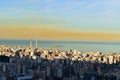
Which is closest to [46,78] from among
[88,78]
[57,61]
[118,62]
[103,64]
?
[88,78]

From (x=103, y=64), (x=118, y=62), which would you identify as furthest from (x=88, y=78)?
(x=118, y=62)

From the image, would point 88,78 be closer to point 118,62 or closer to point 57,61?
point 57,61

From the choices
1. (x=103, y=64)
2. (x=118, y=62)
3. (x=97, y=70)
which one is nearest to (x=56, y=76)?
(x=97, y=70)

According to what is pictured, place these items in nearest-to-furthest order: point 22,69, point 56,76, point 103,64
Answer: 1. point 56,76
2. point 22,69
3. point 103,64

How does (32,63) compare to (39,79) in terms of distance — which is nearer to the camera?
(39,79)

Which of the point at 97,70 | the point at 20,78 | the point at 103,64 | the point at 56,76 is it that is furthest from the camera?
the point at 103,64

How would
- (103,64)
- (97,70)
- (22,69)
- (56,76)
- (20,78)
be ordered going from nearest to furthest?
(20,78) → (56,76) → (22,69) → (97,70) → (103,64)

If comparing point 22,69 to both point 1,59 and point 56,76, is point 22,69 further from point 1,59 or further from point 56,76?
point 1,59

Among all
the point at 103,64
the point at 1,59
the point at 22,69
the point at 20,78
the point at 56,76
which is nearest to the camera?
the point at 20,78

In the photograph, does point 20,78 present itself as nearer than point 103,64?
Yes
